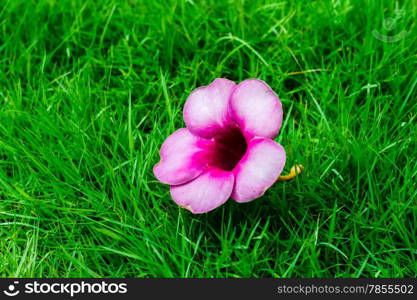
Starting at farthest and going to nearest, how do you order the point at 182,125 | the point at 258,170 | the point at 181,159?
the point at 182,125 < the point at 181,159 < the point at 258,170

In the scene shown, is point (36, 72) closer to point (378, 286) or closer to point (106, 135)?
point (106, 135)

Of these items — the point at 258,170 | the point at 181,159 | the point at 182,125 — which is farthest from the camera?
the point at 182,125

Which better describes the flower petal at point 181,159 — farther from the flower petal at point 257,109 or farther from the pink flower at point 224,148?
the flower petal at point 257,109

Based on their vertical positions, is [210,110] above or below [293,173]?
above

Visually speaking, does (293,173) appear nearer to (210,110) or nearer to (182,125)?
(210,110)

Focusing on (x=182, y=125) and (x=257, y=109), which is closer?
(x=257, y=109)

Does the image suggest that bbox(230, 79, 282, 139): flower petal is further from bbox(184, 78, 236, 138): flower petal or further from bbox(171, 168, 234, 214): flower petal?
bbox(171, 168, 234, 214): flower petal

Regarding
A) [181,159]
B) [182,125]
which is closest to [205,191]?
[181,159]

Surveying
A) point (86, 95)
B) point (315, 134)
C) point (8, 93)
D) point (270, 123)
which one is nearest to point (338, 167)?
point (315, 134)
